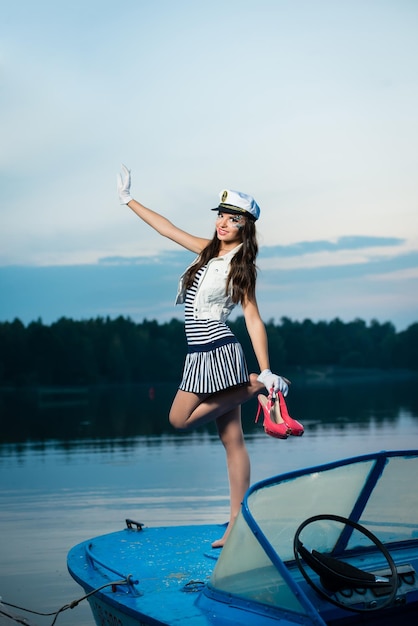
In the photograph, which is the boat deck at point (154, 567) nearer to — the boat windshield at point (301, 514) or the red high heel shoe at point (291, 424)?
the boat windshield at point (301, 514)

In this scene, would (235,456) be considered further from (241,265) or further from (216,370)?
(241,265)

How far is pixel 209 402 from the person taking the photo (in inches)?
244

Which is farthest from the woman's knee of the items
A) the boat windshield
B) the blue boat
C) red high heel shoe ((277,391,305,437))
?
the boat windshield

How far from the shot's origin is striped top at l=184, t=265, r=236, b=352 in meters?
6.22

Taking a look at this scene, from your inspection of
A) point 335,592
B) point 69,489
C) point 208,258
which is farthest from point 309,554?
point 69,489

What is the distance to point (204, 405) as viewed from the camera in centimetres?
619

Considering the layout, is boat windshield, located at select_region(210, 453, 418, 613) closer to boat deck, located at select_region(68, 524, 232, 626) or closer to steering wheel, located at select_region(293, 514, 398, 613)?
steering wheel, located at select_region(293, 514, 398, 613)

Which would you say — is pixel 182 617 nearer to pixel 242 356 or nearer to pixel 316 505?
pixel 316 505

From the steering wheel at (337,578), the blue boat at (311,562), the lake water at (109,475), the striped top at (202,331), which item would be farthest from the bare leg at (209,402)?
the lake water at (109,475)

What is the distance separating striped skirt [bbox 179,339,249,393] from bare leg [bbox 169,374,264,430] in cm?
5

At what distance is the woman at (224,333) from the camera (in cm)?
612

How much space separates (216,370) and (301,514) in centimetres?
168

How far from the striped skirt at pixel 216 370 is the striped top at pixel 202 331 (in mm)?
25

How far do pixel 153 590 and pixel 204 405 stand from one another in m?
1.32
